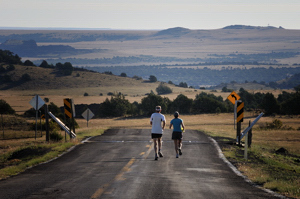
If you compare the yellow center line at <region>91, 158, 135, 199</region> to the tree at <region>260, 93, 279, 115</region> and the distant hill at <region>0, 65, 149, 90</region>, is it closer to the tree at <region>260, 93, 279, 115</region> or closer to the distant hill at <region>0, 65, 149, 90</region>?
the tree at <region>260, 93, 279, 115</region>

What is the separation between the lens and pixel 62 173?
40.9ft

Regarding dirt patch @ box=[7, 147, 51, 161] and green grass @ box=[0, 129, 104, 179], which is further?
dirt patch @ box=[7, 147, 51, 161]

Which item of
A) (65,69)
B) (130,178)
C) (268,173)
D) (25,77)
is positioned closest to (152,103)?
(268,173)

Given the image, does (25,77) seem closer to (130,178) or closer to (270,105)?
(270,105)

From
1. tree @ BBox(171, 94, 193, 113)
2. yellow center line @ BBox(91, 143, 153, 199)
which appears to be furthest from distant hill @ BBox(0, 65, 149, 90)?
yellow center line @ BBox(91, 143, 153, 199)

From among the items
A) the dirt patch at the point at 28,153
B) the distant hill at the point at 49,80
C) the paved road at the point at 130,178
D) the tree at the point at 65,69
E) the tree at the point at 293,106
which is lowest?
the dirt patch at the point at 28,153

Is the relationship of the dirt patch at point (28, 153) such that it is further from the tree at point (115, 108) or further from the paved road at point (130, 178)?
the tree at point (115, 108)

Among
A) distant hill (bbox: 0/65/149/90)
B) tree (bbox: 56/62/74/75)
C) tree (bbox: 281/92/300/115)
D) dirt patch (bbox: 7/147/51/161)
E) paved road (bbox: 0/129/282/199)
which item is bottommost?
dirt patch (bbox: 7/147/51/161)

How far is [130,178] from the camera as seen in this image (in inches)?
453

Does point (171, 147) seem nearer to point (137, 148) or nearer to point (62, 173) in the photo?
point (137, 148)

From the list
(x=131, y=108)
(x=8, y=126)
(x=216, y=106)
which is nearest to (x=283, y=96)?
(x=216, y=106)

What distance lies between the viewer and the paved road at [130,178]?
959 centimetres

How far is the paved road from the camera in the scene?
9.59 meters

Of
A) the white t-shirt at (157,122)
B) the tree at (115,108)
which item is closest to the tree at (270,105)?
the tree at (115,108)
